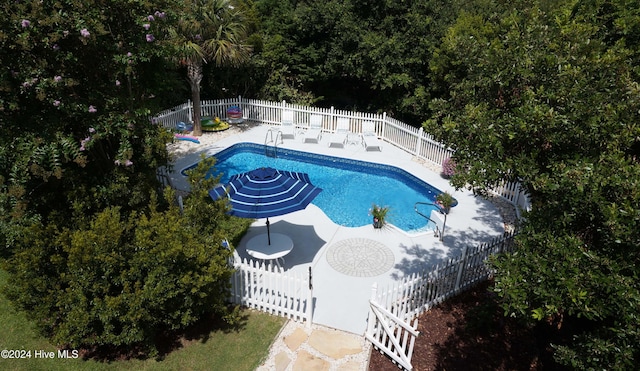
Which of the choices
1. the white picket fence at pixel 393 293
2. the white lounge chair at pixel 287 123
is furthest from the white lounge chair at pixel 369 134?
the white picket fence at pixel 393 293

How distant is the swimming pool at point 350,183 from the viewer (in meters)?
13.6

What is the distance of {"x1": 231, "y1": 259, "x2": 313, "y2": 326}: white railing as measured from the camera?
336 inches

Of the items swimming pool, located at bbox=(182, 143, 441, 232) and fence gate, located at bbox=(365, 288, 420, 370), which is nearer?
fence gate, located at bbox=(365, 288, 420, 370)

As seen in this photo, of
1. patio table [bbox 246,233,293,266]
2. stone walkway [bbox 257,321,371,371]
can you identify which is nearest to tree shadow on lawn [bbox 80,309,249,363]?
stone walkway [bbox 257,321,371,371]

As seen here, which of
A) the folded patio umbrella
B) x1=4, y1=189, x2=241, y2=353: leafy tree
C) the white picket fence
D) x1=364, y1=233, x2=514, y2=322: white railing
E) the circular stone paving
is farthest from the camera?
the circular stone paving

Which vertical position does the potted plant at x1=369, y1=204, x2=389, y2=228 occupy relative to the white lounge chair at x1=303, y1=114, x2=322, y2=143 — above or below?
below

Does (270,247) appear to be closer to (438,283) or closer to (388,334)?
(388,334)

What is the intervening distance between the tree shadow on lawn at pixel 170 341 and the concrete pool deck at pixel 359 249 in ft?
6.04

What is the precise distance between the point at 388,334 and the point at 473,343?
Result: 6.21 ft

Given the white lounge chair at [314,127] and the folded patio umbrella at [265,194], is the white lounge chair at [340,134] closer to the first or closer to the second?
the white lounge chair at [314,127]

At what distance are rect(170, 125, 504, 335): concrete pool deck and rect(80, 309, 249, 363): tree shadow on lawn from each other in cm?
184

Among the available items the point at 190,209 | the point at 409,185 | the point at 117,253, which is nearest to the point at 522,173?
the point at 190,209

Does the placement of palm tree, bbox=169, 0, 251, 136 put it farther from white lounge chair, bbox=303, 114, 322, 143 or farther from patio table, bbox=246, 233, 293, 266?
patio table, bbox=246, 233, 293, 266

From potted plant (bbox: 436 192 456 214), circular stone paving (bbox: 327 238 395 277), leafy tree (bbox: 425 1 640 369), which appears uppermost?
leafy tree (bbox: 425 1 640 369)
